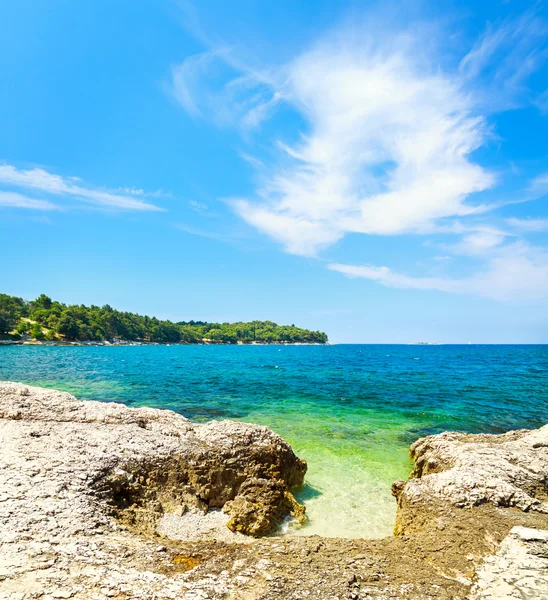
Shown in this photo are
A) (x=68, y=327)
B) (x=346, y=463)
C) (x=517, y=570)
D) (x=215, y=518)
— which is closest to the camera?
(x=517, y=570)

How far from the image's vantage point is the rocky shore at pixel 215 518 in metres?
4.60

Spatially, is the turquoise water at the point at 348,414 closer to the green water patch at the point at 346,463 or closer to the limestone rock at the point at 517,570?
the green water patch at the point at 346,463

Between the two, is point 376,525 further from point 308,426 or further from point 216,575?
point 308,426

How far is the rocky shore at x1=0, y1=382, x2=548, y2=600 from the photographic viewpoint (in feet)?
15.1

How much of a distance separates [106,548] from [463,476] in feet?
24.7

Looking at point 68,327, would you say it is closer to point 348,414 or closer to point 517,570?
point 348,414

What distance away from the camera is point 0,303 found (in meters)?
126

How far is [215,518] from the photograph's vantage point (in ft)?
26.6

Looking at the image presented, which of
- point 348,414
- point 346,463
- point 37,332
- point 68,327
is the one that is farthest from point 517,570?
point 68,327

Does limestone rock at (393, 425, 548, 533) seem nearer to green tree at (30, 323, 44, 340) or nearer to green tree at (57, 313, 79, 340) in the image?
green tree at (30, 323, 44, 340)

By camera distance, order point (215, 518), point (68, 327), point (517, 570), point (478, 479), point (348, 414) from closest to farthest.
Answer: point (517, 570)
point (478, 479)
point (215, 518)
point (348, 414)
point (68, 327)

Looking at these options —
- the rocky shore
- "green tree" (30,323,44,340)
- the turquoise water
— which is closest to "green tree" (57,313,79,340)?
"green tree" (30,323,44,340)

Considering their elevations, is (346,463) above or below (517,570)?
below

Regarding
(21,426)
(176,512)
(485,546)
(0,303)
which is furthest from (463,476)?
(0,303)
